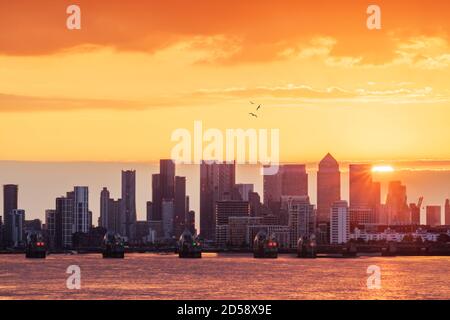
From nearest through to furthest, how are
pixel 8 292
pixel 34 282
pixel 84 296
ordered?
pixel 84 296 → pixel 8 292 → pixel 34 282

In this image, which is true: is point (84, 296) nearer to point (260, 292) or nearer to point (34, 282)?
point (260, 292)
